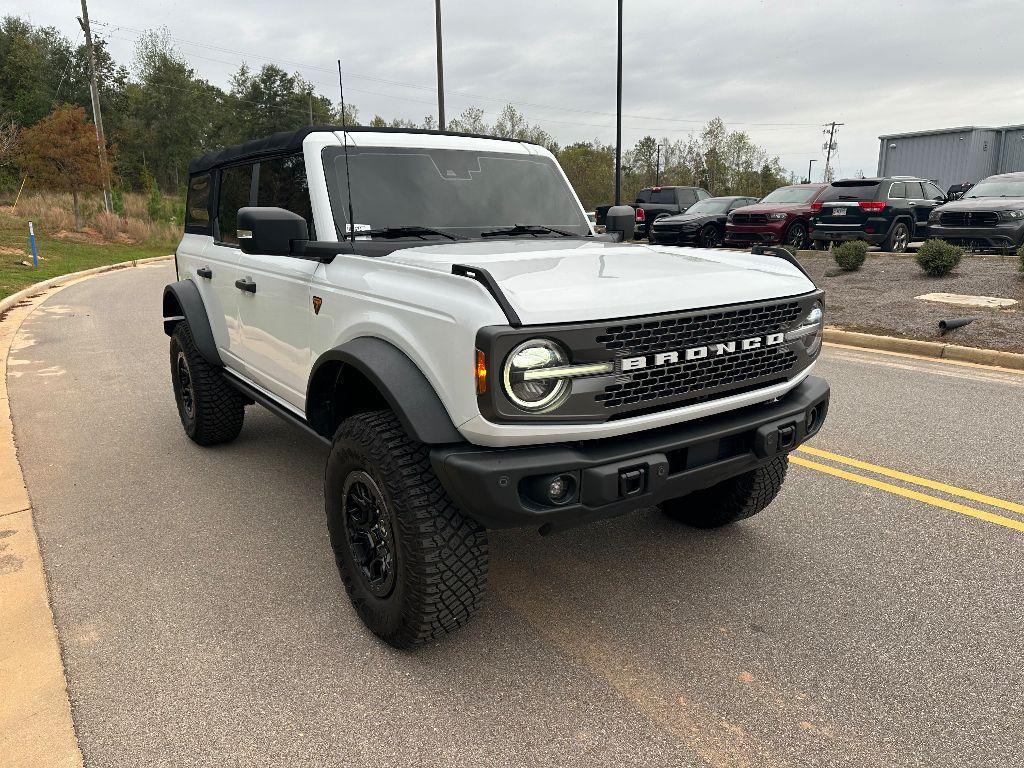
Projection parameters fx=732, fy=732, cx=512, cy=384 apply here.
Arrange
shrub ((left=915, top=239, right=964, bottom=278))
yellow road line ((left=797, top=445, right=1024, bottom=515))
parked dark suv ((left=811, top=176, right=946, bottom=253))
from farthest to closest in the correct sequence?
parked dark suv ((left=811, top=176, right=946, bottom=253)), shrub ((left=915, top=239, right=964, bottom=278)), yellow road line ((left=797, top=445, right=1024, bottom=515))

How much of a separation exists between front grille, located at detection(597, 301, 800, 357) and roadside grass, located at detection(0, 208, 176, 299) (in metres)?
15.1

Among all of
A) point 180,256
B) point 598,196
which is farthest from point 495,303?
point 598,196

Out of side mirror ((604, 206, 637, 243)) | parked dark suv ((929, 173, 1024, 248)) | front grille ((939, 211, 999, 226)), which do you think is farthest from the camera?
front grille ((939, 211, 999, 226))

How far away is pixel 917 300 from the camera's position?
10.6 meters

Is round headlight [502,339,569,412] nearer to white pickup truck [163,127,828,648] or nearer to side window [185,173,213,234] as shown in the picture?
white pickup truck [163,127,828,648]

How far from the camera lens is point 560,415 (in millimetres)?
2363

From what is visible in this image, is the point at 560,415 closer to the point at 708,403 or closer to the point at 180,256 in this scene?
the point at 708,403

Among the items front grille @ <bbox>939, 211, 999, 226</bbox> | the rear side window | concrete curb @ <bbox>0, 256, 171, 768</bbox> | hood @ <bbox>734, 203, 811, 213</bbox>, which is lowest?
concrete curb @ <bbox>0, 256, 171, 768</bbox>

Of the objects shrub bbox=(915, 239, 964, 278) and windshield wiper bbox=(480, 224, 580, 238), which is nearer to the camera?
windshield wiper bbox=(480, 224, 580, 238)

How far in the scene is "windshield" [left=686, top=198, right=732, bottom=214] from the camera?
2006cm

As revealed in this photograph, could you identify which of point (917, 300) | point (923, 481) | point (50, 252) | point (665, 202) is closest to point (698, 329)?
point (923, 481)

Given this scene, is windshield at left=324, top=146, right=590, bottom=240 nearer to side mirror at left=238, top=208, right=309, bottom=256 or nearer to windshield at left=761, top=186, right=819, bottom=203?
side mirror at left=238, top=208, right=309, bottom=256

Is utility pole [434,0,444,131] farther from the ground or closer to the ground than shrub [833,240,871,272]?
farther from the ground

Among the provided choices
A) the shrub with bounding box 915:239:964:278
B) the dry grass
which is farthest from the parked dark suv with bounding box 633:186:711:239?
the dry grass
